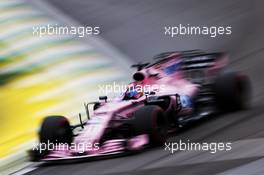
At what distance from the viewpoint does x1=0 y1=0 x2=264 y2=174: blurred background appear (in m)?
9.39

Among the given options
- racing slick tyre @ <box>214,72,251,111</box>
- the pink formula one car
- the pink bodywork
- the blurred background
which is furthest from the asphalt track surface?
the pink bodywork

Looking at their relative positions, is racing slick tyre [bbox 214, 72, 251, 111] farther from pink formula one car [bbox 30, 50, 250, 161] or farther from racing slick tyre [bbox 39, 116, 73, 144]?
racing slick tyre [bbox 39, 116, 73, 144]

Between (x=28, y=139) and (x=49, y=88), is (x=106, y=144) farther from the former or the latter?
(x=49, y=88)

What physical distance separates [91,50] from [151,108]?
411 cm

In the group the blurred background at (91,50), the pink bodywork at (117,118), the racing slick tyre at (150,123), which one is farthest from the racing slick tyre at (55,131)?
the racing slick tyre at (150,123)

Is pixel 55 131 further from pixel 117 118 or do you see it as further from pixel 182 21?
pixel 182 21

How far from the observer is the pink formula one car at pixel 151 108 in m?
7.93

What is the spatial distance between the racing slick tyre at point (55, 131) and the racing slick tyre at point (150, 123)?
90 centimetres

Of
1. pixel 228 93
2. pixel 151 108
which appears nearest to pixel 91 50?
pixel 228 93

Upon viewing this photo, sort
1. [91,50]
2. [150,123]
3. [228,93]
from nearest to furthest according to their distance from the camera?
[150,123], [228,93], [91,50]

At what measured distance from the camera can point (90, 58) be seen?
38.2 feet

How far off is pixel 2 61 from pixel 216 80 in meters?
3.25

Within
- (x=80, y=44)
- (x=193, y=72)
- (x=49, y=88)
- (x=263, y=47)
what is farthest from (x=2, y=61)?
(x=263, y=47)

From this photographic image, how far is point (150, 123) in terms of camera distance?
7.84 meters
